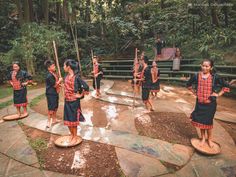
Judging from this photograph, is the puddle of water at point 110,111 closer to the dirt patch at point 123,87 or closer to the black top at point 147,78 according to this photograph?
the black top at point 147,78

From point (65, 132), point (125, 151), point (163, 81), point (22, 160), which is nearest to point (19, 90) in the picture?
point (65, 132)

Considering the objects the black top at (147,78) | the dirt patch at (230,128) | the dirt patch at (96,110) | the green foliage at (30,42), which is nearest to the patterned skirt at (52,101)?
the dirt patch at (96,110)

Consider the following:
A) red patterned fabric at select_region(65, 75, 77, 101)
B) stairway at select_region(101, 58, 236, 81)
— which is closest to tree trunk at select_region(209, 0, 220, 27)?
stairway at select_region(101, 58, 236, 81)

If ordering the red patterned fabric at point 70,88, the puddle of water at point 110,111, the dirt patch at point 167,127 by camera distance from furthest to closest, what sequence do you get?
the puddle of water at point 110,111 → the dirt patch at point 167,127 → the red patterned fabric at point 70,88

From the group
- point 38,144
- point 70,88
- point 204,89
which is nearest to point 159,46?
point 204,89

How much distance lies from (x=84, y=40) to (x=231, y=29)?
10.2 meters

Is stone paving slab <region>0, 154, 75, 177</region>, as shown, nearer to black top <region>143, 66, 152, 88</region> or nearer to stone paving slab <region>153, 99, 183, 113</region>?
black top <region>143, 66, 152, 88</region>

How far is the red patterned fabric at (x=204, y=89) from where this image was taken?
432 centimetres

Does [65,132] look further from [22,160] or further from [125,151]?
[125,151]

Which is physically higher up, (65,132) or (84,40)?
(84,40)

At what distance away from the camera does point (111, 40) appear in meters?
17.3

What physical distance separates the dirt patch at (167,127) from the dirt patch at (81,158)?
1.28 meters

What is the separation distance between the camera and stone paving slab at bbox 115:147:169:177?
373cm

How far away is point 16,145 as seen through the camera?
4.84 meters
